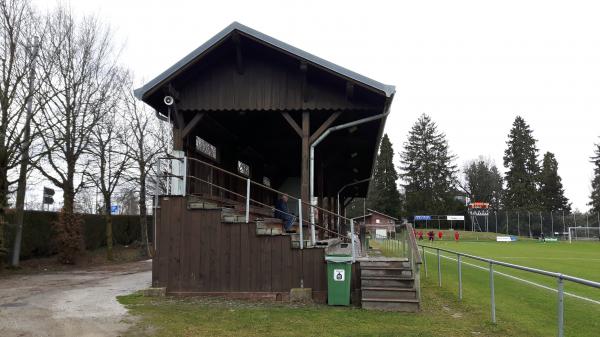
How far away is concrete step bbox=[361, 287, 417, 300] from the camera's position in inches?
376

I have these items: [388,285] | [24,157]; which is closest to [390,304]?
[388,285]

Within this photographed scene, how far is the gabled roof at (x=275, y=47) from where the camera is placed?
1109cm

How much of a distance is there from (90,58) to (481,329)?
68.8ft

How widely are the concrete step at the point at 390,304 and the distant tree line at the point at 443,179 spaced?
66.0m

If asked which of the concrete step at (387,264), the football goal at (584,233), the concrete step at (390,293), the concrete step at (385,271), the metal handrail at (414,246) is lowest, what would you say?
the football goal at (584,233)

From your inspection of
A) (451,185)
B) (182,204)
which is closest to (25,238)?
(182,204)

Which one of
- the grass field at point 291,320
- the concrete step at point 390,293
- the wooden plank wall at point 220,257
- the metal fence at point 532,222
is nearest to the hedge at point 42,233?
the wooden plank wall at point 220,257

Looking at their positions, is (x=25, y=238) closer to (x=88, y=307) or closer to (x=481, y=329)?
(x=88, y=307)

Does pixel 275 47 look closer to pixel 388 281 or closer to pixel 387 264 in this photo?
pixel 387 264

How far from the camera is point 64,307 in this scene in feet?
31.3

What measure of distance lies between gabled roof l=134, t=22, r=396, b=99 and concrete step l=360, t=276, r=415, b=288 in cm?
403

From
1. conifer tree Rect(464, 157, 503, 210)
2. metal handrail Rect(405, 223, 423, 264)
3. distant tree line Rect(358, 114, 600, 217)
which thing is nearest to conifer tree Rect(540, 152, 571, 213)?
distant tree line Rect(358, 114, 600, 217)

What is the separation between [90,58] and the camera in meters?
22.7

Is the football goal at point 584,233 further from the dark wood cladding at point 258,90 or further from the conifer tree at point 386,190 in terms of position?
the dark wood cladding at point 258,90
